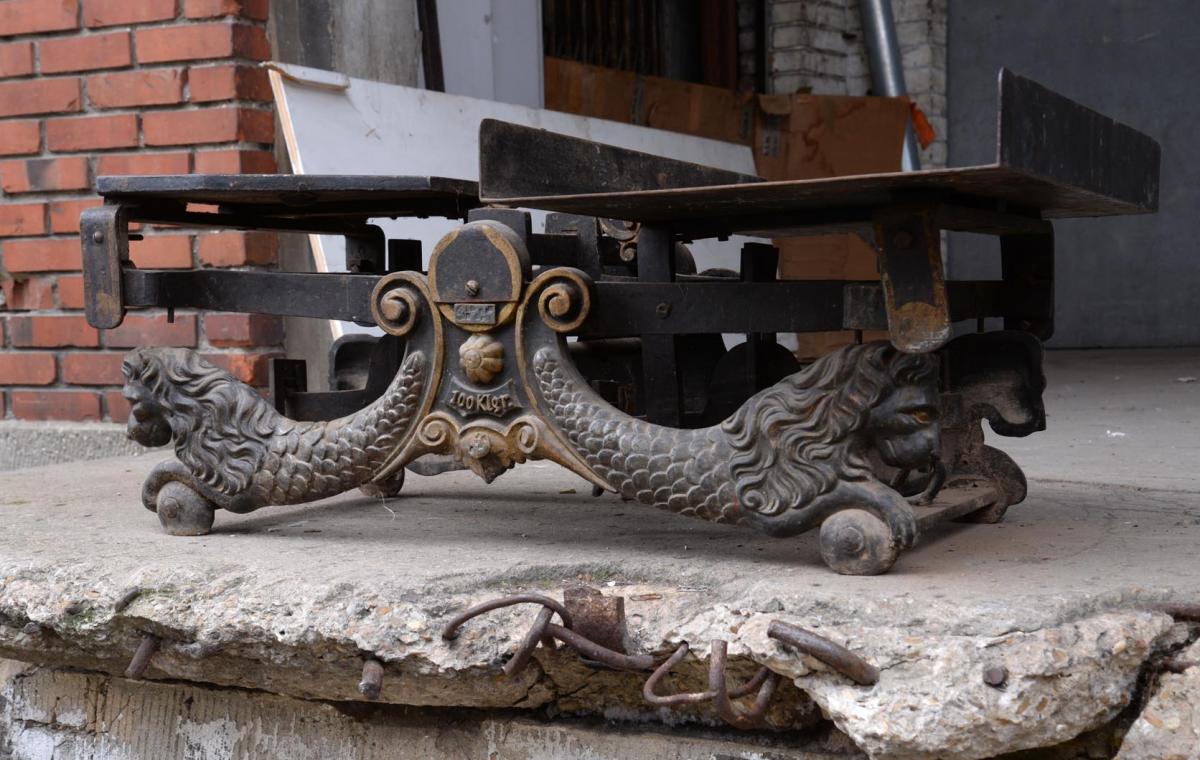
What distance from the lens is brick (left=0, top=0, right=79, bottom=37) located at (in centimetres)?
340

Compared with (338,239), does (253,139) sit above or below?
above

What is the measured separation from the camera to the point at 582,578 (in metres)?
1.75

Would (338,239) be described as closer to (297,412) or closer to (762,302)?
(297,412)

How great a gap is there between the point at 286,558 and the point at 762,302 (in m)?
0.74

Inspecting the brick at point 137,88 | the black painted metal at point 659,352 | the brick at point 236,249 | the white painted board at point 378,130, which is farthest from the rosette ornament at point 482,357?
the brick at point 137,88

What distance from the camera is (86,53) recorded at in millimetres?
3393

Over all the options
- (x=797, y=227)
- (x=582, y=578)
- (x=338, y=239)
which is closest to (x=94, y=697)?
(x=582, y=578)

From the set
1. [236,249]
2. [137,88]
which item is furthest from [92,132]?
[236,249]

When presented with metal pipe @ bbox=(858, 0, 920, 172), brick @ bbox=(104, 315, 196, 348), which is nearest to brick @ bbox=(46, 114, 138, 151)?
brick @ bbox=(104, 315, 196, 348)

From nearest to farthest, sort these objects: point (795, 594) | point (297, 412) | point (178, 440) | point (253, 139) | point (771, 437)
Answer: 1. point (795, 594)
2. point (771, 437)
3. point (178, 440)
4. point (297, 412)
5. point (253, 139)

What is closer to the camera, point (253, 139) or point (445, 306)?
point (445, 306)

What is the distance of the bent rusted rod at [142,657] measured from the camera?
1.73m

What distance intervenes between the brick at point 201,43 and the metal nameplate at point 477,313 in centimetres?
172

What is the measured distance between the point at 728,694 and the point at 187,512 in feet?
3.16
